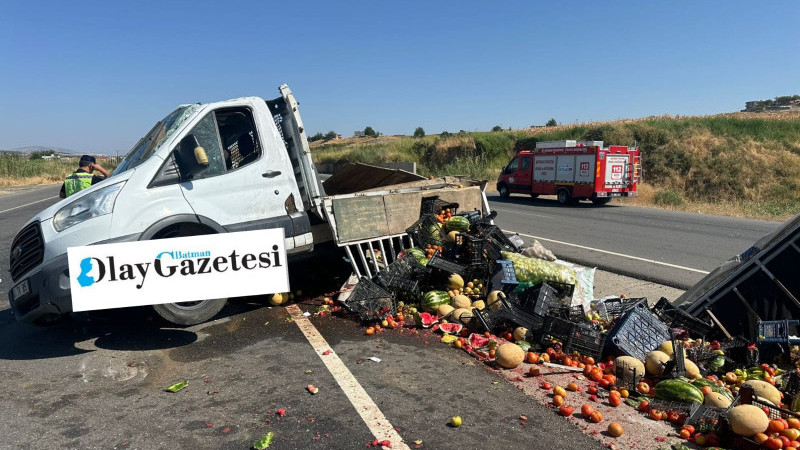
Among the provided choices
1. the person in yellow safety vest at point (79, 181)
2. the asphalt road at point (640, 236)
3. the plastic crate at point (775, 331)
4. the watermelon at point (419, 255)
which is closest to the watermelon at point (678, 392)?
→ the plastic crate at point (775, 331)

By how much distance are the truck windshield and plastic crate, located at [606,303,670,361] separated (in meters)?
5.30

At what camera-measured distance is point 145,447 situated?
3.40m

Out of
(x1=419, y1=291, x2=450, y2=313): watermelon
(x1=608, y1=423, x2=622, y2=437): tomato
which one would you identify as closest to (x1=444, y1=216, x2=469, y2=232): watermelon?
(x1=419, y1=291, x2=450, y2=313): watermelon

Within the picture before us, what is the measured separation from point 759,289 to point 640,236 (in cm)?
895

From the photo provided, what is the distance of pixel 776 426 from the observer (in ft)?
11.0

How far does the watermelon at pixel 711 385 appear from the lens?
4066 millimetres

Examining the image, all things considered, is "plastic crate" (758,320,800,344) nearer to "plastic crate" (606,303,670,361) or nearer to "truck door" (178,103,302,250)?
A: "plastic crate" (606,303,670,361)

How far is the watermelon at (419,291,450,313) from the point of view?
6176 mm

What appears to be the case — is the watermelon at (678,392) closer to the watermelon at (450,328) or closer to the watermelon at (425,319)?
the watermelon at (450,328)

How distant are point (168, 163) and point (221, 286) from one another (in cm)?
152

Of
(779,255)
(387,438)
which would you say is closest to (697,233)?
(779,255)

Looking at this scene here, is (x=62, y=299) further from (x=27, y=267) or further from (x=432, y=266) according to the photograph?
(x=432, y=266)

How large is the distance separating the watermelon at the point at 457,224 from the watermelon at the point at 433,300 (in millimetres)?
1452

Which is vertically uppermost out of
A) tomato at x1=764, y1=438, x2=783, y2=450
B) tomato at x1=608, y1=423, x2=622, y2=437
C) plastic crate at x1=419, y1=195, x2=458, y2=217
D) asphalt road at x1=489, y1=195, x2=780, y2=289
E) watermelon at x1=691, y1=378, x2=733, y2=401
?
plastic crate at x1=419, y1=195, x2=458, y2=217
